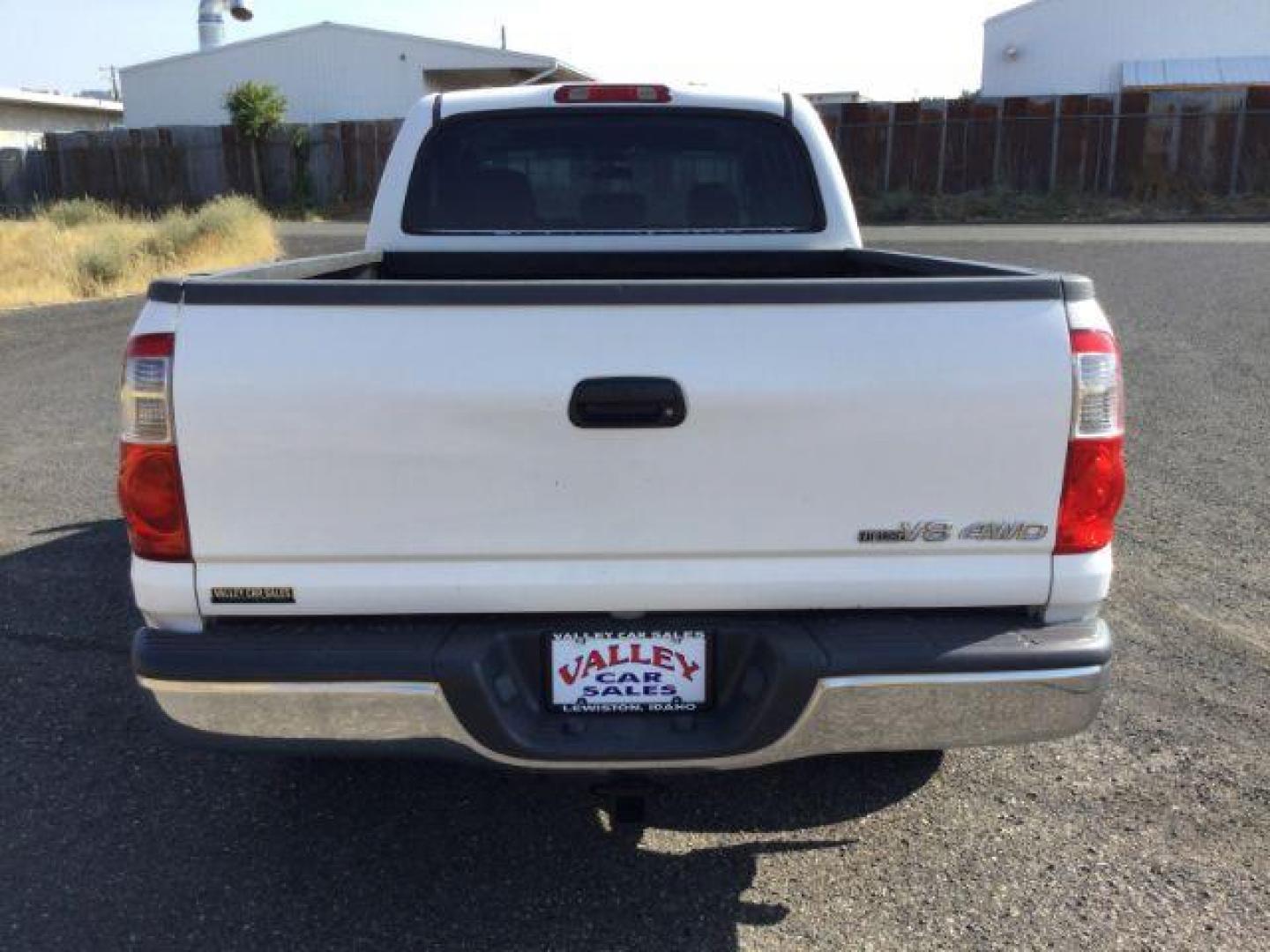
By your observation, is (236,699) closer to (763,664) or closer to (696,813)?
(763,664)

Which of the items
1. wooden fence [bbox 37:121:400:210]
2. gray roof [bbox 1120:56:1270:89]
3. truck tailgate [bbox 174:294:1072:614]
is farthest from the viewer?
gray roof [bbox 1120:56:1270:89]

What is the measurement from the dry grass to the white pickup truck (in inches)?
526

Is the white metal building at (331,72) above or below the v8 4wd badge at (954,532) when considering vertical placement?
above

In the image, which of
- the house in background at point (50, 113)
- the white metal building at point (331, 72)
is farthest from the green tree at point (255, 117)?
the house in background at point (50, 113)

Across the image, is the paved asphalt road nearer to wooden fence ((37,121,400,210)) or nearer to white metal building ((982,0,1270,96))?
wooden fence ((37,121,400,210))

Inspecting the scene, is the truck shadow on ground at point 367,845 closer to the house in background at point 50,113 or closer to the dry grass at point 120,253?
the dry grass at point 120,253

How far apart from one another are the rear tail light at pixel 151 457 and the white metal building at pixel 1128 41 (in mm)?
43219

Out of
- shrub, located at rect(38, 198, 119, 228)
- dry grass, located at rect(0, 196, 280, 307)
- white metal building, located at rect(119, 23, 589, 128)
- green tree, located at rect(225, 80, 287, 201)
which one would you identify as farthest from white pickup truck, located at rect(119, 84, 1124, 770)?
white metal building, located at rect(119, 23, 589, 128)

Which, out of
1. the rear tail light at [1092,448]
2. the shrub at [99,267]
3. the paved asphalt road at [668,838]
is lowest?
the paved asphalt road at [668,838]

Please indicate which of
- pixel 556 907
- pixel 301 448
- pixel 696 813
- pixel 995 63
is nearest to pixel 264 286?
pixel 301 448

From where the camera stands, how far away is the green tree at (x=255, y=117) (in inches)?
1366

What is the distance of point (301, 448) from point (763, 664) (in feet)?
3.59

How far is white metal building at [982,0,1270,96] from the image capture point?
40156 millimetres

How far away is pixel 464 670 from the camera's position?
2.37 meters
